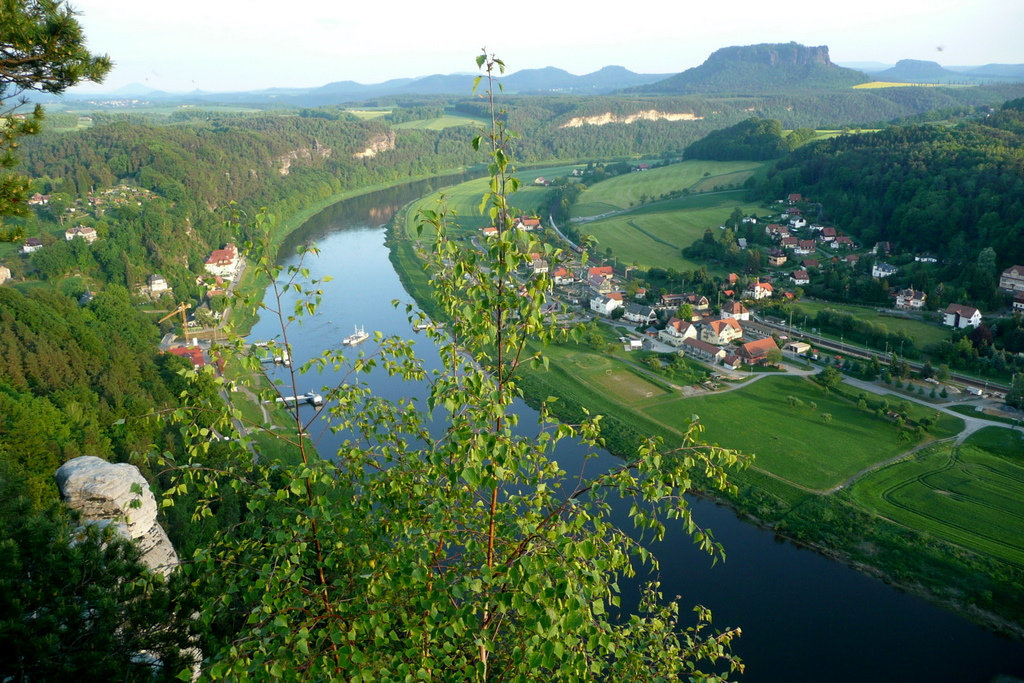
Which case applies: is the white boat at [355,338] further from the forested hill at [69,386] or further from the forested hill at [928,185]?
the forested hill at [928,185]

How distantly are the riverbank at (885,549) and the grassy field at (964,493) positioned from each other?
42 cm

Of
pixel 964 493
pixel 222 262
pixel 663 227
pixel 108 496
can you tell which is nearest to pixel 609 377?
pixel 964 493

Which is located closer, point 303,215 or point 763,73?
point 303,215

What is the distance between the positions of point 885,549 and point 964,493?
3.04m

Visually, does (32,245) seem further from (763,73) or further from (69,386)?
(763,73)

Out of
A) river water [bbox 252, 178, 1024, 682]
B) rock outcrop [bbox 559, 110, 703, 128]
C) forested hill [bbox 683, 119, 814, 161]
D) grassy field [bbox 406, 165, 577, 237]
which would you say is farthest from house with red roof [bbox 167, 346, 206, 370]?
rock outcrop [bbox 559, 110, 703, 128]

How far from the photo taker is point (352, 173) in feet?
200

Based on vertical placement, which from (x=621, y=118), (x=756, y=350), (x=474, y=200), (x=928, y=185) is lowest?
(x=756, y=350)

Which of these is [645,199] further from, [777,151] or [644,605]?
[644,605]

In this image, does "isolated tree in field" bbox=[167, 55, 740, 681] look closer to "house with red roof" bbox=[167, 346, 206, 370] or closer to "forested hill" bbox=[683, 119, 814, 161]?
"house with red roof" bbox=[167, 346, 206, 370]

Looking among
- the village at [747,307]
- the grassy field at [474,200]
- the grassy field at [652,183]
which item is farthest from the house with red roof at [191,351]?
the grassy field at [652,183]

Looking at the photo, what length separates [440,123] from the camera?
8794 centimetres

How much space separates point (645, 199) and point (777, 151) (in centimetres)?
1511

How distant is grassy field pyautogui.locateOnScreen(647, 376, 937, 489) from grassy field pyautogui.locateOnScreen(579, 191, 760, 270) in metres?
14.8
